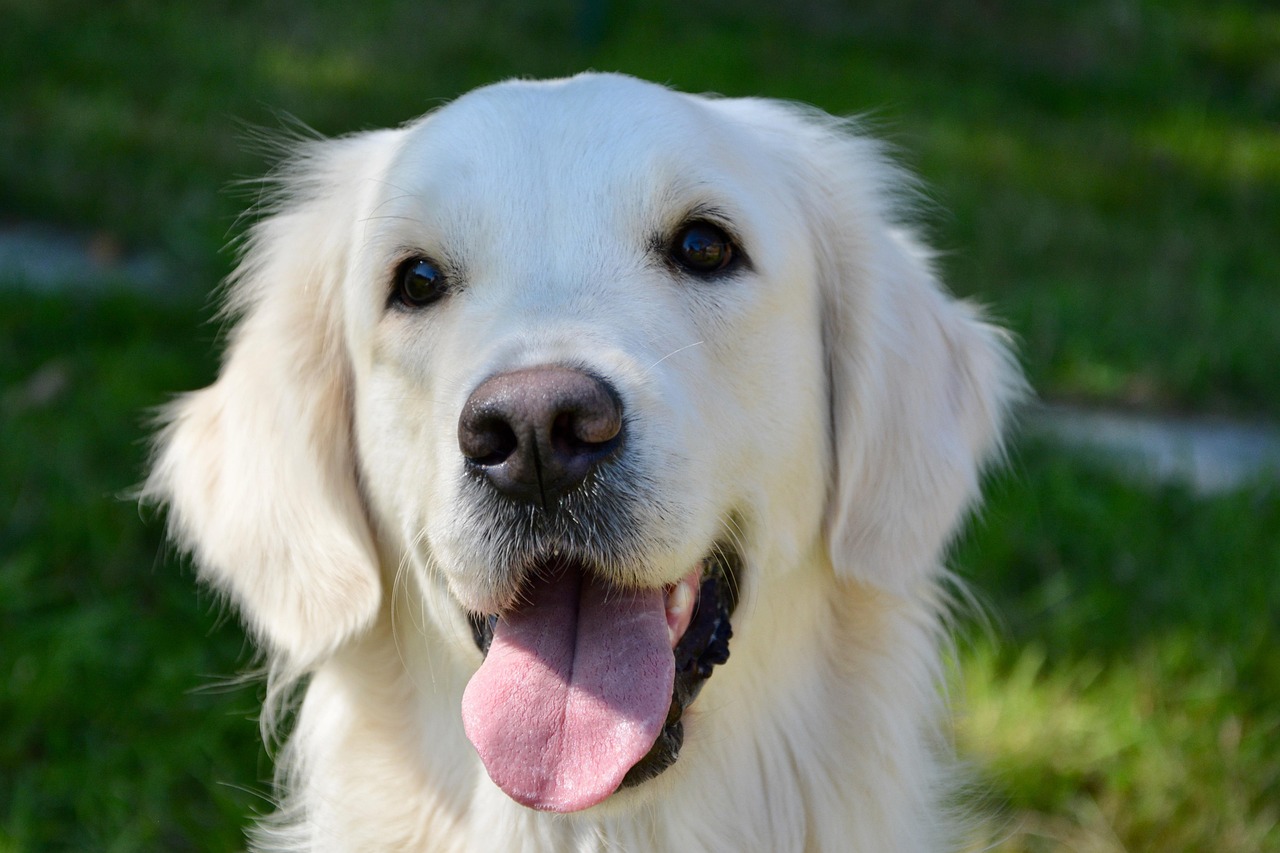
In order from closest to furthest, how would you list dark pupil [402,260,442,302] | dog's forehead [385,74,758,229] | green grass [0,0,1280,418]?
dog's forehead [385,74,758,229] < dark pupil [402,260,442,302] < green grass [0,0,1280,418]

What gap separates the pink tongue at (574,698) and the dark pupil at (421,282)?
0.63m

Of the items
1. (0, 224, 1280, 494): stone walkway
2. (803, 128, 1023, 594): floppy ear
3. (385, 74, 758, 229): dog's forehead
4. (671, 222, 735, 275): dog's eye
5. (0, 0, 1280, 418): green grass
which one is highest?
(385, 74, 758, 229): dog's forehead

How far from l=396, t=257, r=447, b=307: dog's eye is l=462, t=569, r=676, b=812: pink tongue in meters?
0.63

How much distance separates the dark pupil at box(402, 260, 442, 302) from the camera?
2.36 meters

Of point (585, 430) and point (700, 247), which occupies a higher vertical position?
point (700, 247)

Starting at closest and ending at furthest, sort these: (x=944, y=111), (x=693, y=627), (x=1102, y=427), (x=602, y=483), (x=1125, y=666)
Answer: (x=602, y=483), (x=693, y=627), (x=1125, y=666), (x=1102, y=427), (x=944, y=111)

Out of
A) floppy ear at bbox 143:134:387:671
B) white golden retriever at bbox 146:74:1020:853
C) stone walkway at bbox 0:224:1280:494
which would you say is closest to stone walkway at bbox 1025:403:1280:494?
stone walkway at bbox 0:224:1280:494

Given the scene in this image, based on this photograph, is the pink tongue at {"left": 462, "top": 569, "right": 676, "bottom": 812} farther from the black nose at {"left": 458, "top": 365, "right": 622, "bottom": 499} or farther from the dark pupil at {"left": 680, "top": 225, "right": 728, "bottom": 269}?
the dark pupil at {"left": 680, "top": 225, "right": 728, "bottom": 269}

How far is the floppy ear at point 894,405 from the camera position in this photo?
8.09 feet

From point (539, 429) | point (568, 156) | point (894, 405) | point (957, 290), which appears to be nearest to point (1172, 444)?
point (957, 290)

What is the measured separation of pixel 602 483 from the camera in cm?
197

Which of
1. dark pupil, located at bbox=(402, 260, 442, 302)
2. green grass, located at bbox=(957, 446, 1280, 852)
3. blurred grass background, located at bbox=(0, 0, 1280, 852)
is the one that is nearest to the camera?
dark pupil, located at bbox=(402, 260, 442, 302)

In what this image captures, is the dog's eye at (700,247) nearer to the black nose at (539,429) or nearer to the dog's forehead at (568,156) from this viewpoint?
the dog's forehead at (568,156)

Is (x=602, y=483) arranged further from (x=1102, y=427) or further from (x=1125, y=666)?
(x=1102, y=427)
